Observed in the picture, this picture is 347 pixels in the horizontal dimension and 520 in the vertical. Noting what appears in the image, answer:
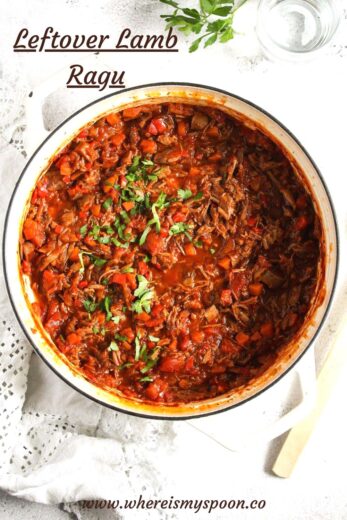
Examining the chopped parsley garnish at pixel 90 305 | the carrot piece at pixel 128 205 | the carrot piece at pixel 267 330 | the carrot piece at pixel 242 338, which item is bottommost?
the chopped parsley garnish at pixel 90 305

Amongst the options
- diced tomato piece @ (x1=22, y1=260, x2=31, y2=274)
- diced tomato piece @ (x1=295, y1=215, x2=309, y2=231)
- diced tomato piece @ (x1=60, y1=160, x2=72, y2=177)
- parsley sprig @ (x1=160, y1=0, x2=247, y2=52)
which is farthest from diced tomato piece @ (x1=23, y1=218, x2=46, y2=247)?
diced tomato piece @ (x1=295, y1=215, x2=309, y2=231)

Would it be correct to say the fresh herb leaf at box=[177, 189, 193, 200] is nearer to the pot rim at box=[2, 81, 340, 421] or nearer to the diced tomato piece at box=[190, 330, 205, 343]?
the pot rim at box=[2, 81, 340, 421]

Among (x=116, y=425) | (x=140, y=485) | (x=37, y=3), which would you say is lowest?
(x=140, y=485)

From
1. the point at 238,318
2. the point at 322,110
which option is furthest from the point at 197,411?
the point at 322,110

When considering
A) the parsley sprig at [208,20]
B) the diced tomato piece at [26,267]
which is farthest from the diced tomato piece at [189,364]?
the parsley sprig at [208,20]

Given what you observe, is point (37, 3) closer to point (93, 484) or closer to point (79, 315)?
point (79, 315)

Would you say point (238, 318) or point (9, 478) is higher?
point (238, 318)

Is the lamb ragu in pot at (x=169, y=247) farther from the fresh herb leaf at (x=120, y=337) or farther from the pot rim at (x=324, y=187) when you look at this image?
the pot rim at (x=324, y=187)
